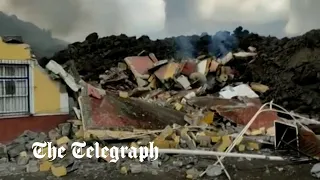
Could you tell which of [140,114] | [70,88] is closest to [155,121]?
[140,114]

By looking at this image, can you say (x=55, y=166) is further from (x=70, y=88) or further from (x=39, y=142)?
(x=70, y=88)

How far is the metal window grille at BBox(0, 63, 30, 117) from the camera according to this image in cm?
1097

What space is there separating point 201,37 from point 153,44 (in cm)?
317

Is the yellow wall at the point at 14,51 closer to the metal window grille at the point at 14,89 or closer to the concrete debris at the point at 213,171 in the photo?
the metal window grille at the point at 14,89

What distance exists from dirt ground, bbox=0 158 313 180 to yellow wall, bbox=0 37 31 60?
3.61 m

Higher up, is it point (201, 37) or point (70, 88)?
point (201, 37)

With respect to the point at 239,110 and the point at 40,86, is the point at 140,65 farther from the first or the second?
the point at 40,86

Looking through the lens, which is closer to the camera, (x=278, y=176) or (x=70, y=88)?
(x=278, y=176)

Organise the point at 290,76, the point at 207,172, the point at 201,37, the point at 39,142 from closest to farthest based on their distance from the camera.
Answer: the point at 207,172 < the point at 39,142 < the point at 290,76 < the point at 201,37

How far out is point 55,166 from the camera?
895 centimetres

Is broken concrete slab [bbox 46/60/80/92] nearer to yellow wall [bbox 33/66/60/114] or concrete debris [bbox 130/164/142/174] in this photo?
yellow wall [bbox 33/66/60/114]

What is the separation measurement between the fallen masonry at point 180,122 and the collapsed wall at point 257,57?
22cm

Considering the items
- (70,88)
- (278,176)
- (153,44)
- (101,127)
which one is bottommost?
(278,176)

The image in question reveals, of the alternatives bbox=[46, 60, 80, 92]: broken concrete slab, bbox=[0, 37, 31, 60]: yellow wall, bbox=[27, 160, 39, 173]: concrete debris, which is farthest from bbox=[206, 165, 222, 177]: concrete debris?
bbox=[0, 37, 31, 60]: yellow wall
